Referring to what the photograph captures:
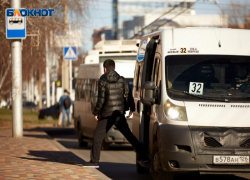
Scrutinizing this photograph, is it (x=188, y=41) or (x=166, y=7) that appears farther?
(x=166, y=7)

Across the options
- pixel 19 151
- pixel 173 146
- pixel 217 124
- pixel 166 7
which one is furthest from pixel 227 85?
pixel 166 7

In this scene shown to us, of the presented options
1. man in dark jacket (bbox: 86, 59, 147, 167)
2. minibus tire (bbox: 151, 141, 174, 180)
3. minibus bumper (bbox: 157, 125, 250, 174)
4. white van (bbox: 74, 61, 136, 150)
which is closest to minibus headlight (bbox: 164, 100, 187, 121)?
minibus bumper (bbox: 157, 125, 250, 174)

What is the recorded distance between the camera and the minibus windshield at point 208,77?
898 cm

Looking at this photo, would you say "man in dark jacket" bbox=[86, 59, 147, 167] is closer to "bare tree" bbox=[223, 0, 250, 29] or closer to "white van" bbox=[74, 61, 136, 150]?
"white van" bbox=[74, 61, 136, 150]

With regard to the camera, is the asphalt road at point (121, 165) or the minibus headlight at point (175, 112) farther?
the asphalt road at point (121, 165)

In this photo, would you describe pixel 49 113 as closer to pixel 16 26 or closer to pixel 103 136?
pixel 16 26

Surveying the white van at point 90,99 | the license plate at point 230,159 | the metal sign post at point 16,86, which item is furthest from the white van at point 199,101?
the metal sign post at point 16,86

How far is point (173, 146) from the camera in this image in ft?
28.2

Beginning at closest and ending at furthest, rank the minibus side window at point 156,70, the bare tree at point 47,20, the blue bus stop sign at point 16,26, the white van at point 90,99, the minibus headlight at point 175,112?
1. the minibus headlight at point 175,112
2. the minibus side window at point 156,70
3. the white van at point 90,99
4. the blue bus stop sign at point 16,26
5. the bare tree at point 47,20

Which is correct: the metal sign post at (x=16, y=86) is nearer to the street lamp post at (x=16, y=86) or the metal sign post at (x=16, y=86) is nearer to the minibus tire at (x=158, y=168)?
the street lamp post at (x=16, y=86)

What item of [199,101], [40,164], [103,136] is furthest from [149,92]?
[40,164]

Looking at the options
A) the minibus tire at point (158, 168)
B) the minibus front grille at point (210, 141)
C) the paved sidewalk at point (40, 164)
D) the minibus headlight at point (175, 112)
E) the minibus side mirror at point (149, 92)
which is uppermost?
the minibus side mirror at point (149, 92)

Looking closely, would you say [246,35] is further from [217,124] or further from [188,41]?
[217,124]

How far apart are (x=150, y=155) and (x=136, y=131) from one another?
1.50 m
